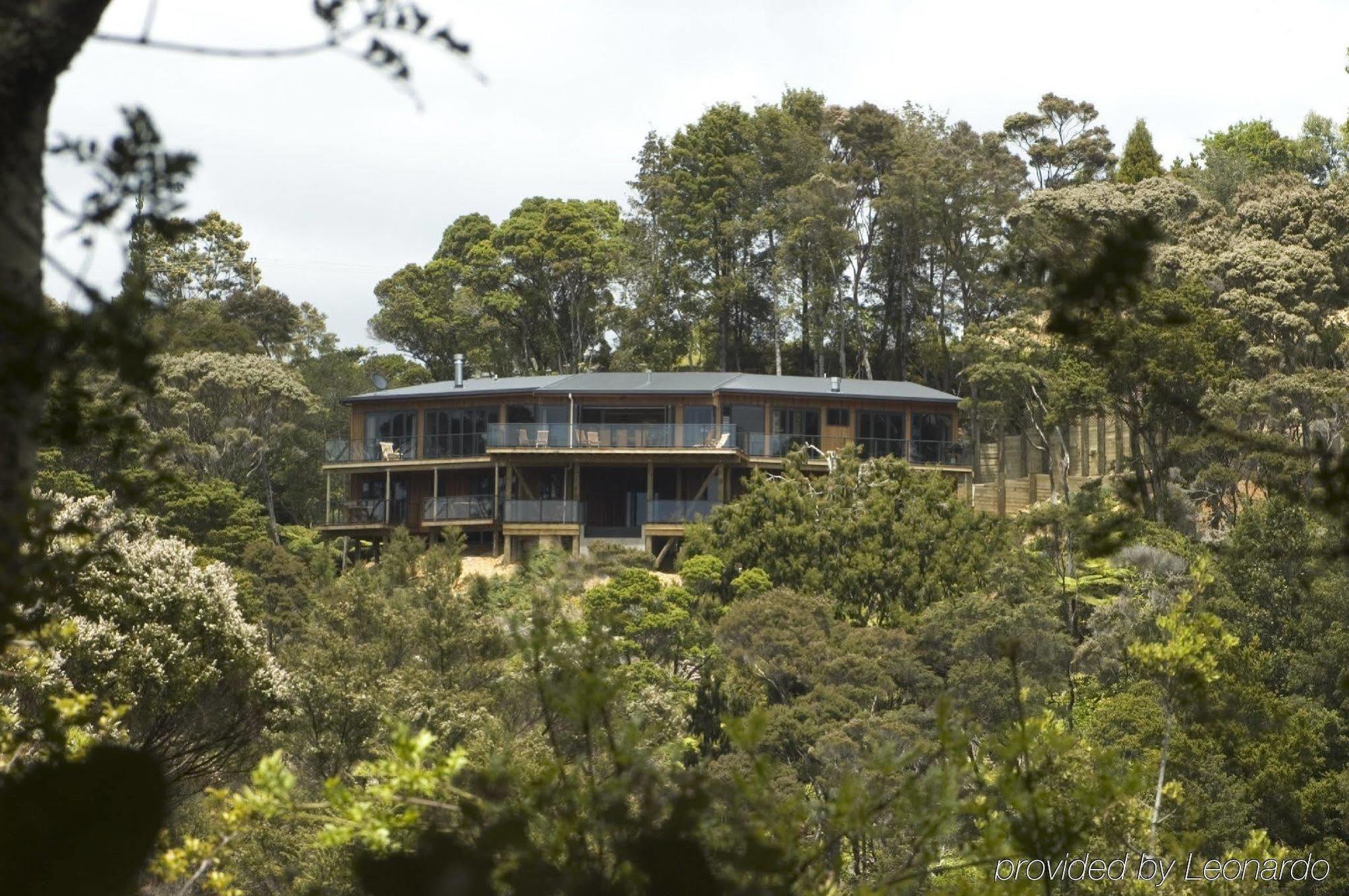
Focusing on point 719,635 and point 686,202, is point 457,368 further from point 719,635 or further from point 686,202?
point 719,635

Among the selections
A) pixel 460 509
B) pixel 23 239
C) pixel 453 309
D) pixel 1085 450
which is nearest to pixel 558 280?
pixel 453 309

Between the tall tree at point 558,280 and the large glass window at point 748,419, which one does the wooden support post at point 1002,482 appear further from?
the tall tree at point 558,280

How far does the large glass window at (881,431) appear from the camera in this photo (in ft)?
159

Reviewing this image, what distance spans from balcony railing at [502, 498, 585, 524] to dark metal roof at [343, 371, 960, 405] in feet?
A: 12.1

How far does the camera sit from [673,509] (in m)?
44.5

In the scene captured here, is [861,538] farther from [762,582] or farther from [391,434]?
[391,434]

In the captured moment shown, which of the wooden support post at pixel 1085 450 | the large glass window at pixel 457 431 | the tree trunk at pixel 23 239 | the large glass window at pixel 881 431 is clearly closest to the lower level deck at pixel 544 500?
the large glass window at pixel 457 431

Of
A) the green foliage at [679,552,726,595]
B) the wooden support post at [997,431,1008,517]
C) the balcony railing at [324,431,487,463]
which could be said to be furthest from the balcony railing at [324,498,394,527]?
the wooden support post at [997,431,1008,517]

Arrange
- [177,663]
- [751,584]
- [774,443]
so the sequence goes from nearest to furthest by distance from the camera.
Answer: [177,663]
[751,584]
[774,443]

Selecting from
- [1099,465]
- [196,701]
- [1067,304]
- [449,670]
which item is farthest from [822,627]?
[1067,304]

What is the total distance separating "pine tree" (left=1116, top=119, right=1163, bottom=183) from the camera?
50.7m

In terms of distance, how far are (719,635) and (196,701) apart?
8.77 meters

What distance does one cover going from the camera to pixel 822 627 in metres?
30.3

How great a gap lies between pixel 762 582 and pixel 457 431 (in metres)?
17.7
